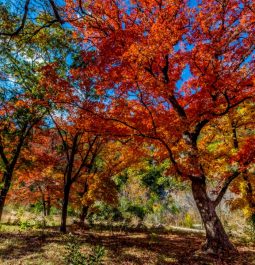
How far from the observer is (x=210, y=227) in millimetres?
9367

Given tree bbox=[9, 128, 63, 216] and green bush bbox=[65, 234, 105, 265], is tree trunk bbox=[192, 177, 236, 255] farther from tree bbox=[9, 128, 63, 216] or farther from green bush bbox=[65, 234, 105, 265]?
tree bbox=[9, 128, 63, 216]

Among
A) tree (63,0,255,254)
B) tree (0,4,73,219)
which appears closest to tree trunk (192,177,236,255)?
tree (63,0,255,254)

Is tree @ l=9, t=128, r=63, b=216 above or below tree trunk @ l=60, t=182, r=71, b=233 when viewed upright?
above

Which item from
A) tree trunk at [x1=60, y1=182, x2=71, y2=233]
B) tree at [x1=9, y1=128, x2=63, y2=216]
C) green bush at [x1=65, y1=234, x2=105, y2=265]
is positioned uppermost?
tree at [x1=9, y1=128, x2=63, y2=216]

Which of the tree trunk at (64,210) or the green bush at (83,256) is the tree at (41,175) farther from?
the green bush at (83,256)

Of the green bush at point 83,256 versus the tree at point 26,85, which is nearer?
the green bush at point 83,256

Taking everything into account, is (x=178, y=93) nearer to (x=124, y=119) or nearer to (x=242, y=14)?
(x=124, y=119)

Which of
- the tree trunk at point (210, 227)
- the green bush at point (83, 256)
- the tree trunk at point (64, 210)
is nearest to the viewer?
the green bush at point (83, 256)

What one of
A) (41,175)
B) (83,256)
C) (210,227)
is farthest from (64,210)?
(83,256)

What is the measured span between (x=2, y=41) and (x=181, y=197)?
32548mm

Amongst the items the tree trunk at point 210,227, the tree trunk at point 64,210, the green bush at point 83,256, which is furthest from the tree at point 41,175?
the green bush at point 83,256

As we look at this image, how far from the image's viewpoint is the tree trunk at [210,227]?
9070 millimetres

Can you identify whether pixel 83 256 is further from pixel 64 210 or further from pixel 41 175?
pixel 41 175

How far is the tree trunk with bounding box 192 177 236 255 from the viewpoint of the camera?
907 centimetres
